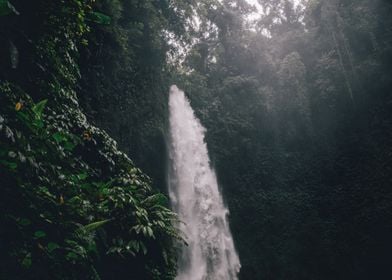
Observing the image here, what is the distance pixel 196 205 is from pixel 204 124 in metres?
4.59

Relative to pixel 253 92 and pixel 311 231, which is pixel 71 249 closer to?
pixel 311 231

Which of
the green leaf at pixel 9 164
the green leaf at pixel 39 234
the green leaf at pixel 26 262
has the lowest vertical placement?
the green leaf at pixel 26 262

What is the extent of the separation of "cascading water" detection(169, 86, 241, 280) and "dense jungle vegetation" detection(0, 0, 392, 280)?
71cm

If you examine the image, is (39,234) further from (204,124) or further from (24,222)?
(204,124)

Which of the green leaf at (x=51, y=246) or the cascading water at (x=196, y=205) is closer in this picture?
the green leaf at (x=51, y=246)

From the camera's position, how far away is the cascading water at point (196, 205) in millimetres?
10148

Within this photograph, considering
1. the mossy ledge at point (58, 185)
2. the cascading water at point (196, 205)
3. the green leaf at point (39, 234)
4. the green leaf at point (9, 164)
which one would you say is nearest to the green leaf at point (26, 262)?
the mossy ledge at point (58, 185)

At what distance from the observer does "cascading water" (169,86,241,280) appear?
1015cm

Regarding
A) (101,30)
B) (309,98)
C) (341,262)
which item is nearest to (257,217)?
(341,262)

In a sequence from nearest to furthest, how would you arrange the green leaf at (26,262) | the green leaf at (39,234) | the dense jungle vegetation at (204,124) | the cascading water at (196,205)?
the green leaf at (26,262) → the green leaf at (39,234) → the dense jungle vegetation at (204,124) → the cascading water at (196,205)

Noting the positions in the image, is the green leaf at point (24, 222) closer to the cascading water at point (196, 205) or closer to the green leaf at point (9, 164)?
the green leaf at point (9, 164)

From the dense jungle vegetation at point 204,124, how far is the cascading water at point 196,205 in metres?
0.71

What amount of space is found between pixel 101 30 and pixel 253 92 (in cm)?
927

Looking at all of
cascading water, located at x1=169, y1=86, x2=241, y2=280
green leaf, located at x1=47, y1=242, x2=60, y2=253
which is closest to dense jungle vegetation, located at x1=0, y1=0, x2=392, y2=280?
green leaf, located at x1=47, y1=242, x2=60, y2=253
